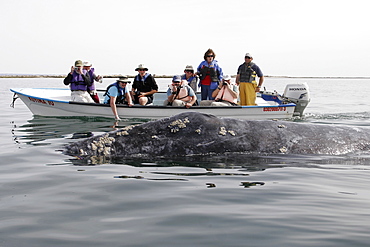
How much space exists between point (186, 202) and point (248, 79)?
11.0 m

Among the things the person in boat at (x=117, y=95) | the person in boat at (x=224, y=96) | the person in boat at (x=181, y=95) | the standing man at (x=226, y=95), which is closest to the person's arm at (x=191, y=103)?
the person in boat at (x=181, y=95)

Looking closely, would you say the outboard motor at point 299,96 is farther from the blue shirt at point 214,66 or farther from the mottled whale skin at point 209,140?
the mottled whale skin at point 209,140

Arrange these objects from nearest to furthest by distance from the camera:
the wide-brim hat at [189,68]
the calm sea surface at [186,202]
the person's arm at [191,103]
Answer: the calm sea surface at [186,202]
the person's arm at [191,103]
the wide-brim hat at [189,68]

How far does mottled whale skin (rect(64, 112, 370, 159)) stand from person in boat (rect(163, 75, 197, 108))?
22.4 ft

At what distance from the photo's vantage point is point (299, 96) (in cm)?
1722

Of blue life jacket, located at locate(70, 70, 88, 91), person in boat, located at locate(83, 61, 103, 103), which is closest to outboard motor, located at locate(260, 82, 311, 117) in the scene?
person in boat, located at locate(83, 61, 103, 103)

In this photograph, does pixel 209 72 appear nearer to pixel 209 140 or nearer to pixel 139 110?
pixel 139 110

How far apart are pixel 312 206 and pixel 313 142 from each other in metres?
2.72

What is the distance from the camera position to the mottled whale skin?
6.61m

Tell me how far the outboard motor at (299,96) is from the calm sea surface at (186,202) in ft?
34.6

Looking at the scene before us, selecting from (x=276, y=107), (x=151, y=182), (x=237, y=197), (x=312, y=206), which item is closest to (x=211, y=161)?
(x=151, y=182)

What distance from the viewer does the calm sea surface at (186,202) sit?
3.53m

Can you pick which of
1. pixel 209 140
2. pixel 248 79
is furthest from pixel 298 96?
pixel 209 140

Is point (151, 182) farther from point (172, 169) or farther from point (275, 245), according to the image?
point (275, 245)
